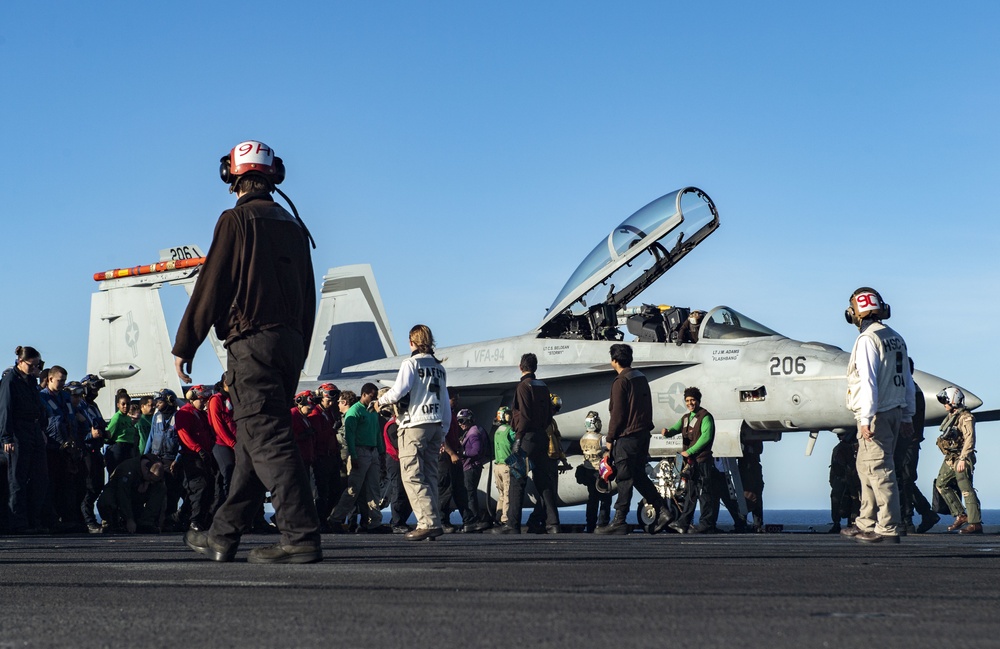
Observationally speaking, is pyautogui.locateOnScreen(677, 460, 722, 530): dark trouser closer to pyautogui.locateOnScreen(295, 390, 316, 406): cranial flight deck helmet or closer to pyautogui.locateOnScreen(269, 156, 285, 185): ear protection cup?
pyautogui.locateOnScreen(295, 390, 316, 406): cranial flight deck helmet

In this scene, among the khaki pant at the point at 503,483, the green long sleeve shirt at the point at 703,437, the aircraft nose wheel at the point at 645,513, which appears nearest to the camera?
the khaki pant at the point at 503,483

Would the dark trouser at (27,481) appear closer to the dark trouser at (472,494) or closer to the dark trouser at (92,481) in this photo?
the dark trouser at (92,481)

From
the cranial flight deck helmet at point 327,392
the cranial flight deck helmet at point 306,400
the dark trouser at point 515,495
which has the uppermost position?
the cranial flight deck helmet at point 327,392

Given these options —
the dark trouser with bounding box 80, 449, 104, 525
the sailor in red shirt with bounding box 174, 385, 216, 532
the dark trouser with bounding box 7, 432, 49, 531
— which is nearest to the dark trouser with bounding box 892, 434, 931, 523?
the sailor in red shirt with bounding box 174, 385, 216, 532

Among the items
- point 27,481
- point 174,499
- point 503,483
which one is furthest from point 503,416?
point 27,481

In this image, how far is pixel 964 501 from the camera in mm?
13836

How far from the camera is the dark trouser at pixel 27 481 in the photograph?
37.1 ft

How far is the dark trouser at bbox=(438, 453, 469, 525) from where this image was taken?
46.0 feet

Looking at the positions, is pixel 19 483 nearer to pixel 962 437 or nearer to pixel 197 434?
pixel 197 434

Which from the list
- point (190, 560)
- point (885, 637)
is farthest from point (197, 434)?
point (885, 637)

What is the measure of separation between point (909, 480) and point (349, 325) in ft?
Result: 42.3

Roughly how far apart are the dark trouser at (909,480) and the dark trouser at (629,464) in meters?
2.44

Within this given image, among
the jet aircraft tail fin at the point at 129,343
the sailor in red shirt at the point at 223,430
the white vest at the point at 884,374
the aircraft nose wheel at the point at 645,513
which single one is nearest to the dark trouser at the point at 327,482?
the sailor in red shirt at the point at 223,430

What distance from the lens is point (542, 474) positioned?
12.7 m
